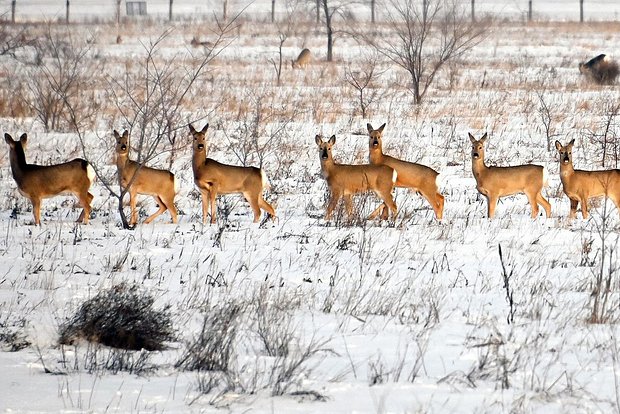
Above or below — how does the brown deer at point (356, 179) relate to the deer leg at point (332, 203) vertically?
above

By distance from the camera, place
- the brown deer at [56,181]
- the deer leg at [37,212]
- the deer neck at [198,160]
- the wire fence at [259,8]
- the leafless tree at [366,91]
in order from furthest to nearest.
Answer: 1. the wire fence at [259,8]
2. the leafless tree at [366,91]
3. the deer neck at [198,160]
4. the brown deer at [56,181]
5. the deer leg at [37,212]

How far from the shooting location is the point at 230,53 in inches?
1677

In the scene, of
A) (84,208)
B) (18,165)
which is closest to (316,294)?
(84,208)

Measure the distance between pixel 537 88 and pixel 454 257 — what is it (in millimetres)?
18210

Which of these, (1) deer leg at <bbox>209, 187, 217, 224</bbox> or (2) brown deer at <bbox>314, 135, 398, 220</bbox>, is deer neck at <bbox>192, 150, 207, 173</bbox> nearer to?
(1) deer leg at <bbox>209, 187, 217, 224</bbox>

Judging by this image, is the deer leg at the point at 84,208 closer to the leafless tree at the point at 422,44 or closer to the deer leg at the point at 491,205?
the deer leg at the point at 491,205

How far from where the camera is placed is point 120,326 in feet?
21.8

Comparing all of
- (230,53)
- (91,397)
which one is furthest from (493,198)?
(230,53)

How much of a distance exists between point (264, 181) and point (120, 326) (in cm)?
581

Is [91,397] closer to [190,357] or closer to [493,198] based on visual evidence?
[190,357]

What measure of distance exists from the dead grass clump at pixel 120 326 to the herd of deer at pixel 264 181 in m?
4.87

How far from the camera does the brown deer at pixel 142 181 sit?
39.7 feet

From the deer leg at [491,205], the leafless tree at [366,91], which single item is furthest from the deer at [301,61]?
the deer leg at [491,205]

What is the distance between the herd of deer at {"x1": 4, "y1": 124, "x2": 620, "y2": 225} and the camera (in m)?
11.9
